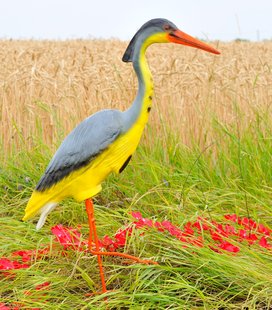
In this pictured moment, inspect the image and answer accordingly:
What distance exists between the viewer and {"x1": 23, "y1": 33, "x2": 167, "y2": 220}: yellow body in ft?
11.0

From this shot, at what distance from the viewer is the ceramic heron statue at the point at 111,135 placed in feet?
11.0

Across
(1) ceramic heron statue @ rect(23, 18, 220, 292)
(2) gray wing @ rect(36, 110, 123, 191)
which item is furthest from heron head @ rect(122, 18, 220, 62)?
(2) gray wing @ rect(36, 110, 123, 191)

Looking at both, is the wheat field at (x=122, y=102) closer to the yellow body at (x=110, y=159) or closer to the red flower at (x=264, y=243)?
the red flower at (x=264, y=243)

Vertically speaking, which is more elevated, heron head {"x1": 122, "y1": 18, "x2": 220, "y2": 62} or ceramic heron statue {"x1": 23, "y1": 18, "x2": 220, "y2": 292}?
heron head {"x1": 122, "y1": 18, "x2": 220, "y2": 62}

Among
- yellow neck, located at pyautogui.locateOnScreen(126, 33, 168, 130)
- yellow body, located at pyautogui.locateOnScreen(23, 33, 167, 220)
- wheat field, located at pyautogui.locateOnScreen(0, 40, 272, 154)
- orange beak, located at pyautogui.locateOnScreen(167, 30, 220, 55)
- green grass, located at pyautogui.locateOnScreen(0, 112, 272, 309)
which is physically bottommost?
green grass, located at pyautogui.locateOnScreen(0, 112, 272, 309)

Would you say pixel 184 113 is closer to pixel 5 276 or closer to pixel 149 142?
pixel 149 142

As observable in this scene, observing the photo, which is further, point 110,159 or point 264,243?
point 264,243

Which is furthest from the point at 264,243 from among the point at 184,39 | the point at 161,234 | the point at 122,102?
the point at 122,102

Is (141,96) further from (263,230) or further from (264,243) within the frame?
(263,230)

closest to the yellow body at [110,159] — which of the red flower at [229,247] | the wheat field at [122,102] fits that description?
the red flower at [229,247]

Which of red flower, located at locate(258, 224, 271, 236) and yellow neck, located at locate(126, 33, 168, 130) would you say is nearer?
yellow neck, located at locate(126, 33, 168, 130)

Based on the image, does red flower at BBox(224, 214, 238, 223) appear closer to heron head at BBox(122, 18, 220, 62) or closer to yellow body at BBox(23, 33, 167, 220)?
yellow body at BBox(23, 33, 167, 220)

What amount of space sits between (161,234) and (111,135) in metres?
0.77

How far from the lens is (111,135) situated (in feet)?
11.0
